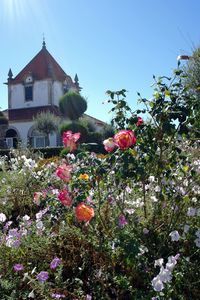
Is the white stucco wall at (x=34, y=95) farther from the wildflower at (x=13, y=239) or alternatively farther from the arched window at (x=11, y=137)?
the wildflower at (x=13, y=239)

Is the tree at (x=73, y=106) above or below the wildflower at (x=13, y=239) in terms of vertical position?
above

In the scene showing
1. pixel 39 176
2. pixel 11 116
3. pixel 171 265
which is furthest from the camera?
pixel 11 116

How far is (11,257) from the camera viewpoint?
2781mm

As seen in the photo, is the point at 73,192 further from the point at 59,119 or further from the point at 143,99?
the point at 59,119

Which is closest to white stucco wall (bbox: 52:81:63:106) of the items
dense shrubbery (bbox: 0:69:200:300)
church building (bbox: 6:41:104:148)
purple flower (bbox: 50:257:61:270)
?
church building (bbox: 6:41:104:148)

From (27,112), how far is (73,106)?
9.84 meters

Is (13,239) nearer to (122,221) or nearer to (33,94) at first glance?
(122,221)

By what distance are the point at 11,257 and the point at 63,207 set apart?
0.52m

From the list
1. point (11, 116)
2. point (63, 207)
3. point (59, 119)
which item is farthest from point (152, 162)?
point (11, 116)

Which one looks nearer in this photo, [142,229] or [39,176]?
[142,229]

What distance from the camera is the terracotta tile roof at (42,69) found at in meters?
37.5

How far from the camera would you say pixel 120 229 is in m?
2.71

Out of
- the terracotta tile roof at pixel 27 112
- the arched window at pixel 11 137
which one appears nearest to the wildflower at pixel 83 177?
the terracotta tile roof at pixel 27 112

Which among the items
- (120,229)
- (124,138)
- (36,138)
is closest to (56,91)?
(36,138)
